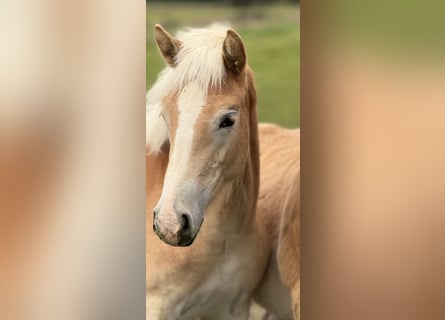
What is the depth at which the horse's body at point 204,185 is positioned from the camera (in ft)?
4.34

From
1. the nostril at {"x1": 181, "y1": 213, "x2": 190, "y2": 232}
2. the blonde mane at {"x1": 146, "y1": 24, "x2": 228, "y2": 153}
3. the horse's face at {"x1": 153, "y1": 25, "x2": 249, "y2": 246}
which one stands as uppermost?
the blonde mane at {"x1": 146, "y1": 24, "x2": 228, "y2": 153}

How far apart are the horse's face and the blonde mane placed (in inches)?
0.5

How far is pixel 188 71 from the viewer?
134cm

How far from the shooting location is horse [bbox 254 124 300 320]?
1.43 meters

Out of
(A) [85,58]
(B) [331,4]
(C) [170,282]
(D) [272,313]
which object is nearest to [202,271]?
(C) [170,282]

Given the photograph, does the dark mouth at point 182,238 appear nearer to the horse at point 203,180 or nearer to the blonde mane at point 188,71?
the horse at point 203,180

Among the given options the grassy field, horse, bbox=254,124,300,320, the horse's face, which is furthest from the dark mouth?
the grassy field

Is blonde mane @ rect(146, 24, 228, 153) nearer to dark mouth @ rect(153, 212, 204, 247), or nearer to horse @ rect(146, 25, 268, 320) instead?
horse @ rect(146, 25, 268, 320)

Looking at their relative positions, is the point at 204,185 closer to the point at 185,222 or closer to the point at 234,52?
the point at 185,222

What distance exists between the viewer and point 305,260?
1484 millimetres

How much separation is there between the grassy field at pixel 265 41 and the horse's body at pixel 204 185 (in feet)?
0.09

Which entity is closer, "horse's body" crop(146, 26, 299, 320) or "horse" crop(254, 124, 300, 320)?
"horse's body" crop(146, 26, 299, 320)

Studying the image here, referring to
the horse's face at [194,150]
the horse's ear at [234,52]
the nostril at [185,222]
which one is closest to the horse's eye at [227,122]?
the horse's face at [194,150]

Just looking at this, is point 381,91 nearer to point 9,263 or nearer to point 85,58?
point 85,58
